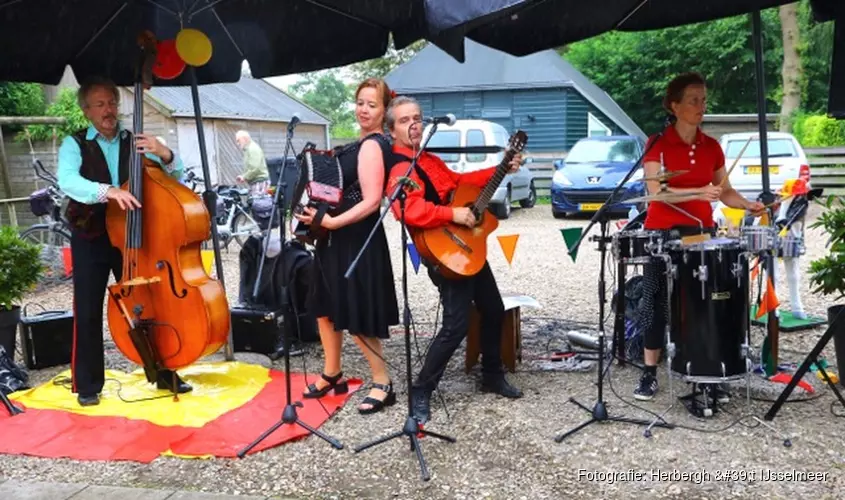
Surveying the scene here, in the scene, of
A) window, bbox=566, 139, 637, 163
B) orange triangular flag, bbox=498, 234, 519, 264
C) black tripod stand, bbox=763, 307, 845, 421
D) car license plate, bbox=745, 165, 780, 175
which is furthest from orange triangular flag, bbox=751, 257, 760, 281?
window, bbox=566, 139, 637, 163

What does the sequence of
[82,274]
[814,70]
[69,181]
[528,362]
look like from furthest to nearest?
[814,70] → [528,362] → [82,274] → [69,181]

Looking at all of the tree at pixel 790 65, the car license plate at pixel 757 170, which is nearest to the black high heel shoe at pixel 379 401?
the car license plate at pixel 757 170

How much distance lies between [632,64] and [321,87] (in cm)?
3528

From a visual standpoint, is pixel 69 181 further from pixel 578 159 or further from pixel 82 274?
pixel 578 159

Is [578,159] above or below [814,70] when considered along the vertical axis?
below

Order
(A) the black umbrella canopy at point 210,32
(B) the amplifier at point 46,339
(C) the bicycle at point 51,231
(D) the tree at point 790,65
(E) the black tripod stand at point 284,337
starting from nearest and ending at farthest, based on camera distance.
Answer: (E) the black tripod stand at point 284,337 → (A) the black umbrella canopy at point 210,32 → (B) the amplifier at point 46,339 → (C) the bicycle at point 51,231 → (D) the tree at point 790,65

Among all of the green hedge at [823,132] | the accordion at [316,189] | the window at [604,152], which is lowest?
the accordion at [316,189]

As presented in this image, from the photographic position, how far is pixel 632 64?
2683 centimetres

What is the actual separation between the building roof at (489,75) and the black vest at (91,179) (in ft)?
57.3

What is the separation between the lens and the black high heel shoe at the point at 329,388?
4426mm

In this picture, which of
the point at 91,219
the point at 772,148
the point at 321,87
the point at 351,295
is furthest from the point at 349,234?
the point at 321,87

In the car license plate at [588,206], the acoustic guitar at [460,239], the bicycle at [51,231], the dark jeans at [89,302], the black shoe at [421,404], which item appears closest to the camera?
the acoustic guitar at [460,239]

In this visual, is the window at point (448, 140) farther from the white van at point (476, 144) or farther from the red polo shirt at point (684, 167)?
the red polo shirt at point (684, 167)

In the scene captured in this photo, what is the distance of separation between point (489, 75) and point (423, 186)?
59.2ft
